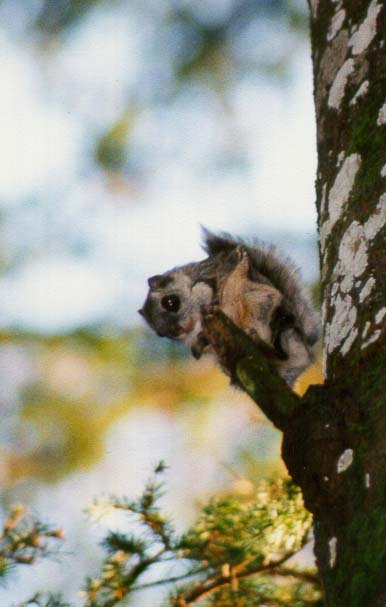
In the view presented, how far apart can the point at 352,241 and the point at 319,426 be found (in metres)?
0.43

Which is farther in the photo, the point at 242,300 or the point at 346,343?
the point at 242,300

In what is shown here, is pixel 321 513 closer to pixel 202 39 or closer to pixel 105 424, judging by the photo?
pixel 105 424

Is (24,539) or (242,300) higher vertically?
(242,300)

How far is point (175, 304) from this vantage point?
9.66ft

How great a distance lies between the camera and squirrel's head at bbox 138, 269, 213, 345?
281 cm

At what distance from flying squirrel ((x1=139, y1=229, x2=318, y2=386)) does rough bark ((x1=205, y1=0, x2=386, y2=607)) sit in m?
0.65

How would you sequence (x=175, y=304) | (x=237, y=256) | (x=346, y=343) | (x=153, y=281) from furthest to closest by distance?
1. (x=153, y=281)
2. (x=175, y=304)
3. (x=237, y=256)
4. (x=346, y=343)

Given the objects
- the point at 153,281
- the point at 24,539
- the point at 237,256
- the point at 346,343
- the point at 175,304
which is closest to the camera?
the point at 346,343

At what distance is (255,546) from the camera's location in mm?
2039

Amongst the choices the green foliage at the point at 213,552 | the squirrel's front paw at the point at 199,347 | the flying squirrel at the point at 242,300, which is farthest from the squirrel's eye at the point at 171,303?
the green foliage at the point at 213,552

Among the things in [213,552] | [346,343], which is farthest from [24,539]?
[346,343]

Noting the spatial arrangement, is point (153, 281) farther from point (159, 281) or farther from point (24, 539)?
point (24, 539)

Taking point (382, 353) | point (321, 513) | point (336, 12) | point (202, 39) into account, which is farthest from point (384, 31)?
point (202, 39)

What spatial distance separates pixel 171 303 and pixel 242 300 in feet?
1.70
